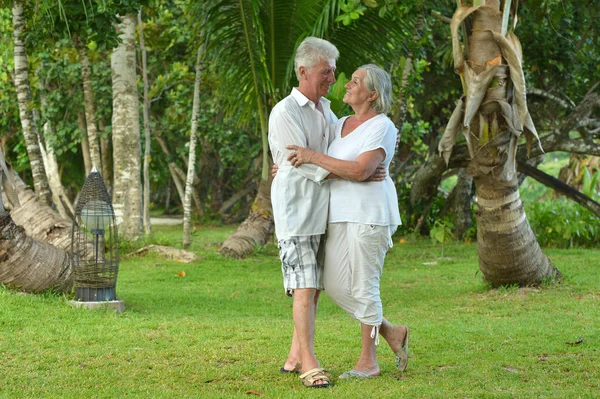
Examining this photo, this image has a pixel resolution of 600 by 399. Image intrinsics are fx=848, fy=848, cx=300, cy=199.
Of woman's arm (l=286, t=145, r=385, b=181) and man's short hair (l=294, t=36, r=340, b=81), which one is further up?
man's short hair (l=294, t=36, r=340, b=81)

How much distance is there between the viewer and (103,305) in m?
7.19

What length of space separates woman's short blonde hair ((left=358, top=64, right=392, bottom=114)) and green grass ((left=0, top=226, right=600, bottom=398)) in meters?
1.53

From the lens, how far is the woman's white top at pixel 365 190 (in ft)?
15.3

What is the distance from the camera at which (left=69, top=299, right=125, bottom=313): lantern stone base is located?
23.4 ft

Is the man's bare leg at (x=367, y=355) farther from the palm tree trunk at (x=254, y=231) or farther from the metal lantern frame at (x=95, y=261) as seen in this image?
the palm tree trunk at (x=254, y=231)

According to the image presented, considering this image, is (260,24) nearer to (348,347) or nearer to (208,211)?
(348,347)

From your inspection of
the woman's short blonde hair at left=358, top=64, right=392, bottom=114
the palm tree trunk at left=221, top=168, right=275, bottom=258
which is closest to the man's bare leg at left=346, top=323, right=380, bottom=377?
the woman's short blonde hair at left=358, top=64, right=392, bottom=114

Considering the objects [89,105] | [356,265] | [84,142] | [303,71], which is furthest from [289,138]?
[84,142]

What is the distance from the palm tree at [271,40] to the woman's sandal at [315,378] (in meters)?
6.21

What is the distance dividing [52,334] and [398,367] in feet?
8.45

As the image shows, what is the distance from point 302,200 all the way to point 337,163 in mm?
299

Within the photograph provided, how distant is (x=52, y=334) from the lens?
602 centimetres

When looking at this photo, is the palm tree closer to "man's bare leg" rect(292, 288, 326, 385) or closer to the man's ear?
the man's ear

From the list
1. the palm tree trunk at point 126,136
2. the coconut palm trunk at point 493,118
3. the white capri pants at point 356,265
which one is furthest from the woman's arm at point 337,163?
the palm tree trunk at point 126,136
